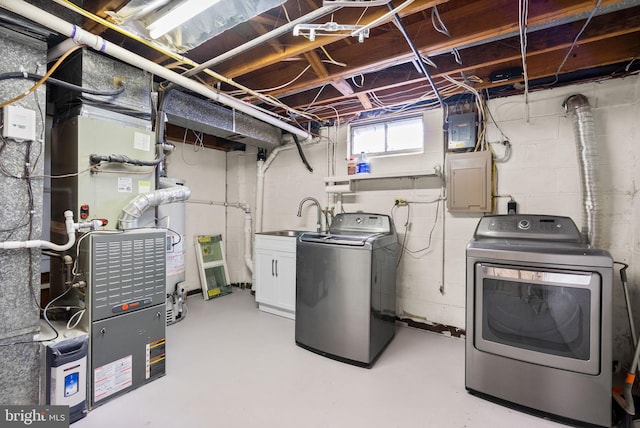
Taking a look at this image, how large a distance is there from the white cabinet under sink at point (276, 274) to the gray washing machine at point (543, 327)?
1.89 meters

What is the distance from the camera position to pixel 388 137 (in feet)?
10.7

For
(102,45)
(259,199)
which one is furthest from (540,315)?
(259,199)

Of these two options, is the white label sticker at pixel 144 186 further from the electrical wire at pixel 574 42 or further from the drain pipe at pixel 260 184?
the electrical wire at pixel 574 42

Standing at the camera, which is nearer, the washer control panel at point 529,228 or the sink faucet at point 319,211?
the washer control panel at point 529,228

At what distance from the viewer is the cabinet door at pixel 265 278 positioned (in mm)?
3453

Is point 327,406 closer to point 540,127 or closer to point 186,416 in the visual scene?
point 186,416

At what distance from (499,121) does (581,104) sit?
22.3 inches

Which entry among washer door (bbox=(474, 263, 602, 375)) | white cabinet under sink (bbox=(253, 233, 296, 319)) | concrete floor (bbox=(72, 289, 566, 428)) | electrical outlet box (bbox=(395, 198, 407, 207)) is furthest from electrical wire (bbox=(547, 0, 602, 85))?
white cabinet under sink (bbox=(253, 233, 296, 319))

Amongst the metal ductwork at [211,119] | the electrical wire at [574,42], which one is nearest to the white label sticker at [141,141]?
the metal ductwork at [211,119]

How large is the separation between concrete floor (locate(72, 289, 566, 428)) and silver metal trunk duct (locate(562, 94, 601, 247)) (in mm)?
1340

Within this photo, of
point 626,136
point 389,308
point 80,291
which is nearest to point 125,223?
point 80,291

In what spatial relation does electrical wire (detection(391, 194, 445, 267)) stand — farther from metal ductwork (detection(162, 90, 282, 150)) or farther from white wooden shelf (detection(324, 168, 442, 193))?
metal ductwork (detection(162, 90, 282, 150))

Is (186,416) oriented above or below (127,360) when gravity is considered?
below

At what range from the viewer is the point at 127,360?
1938 millimetres
